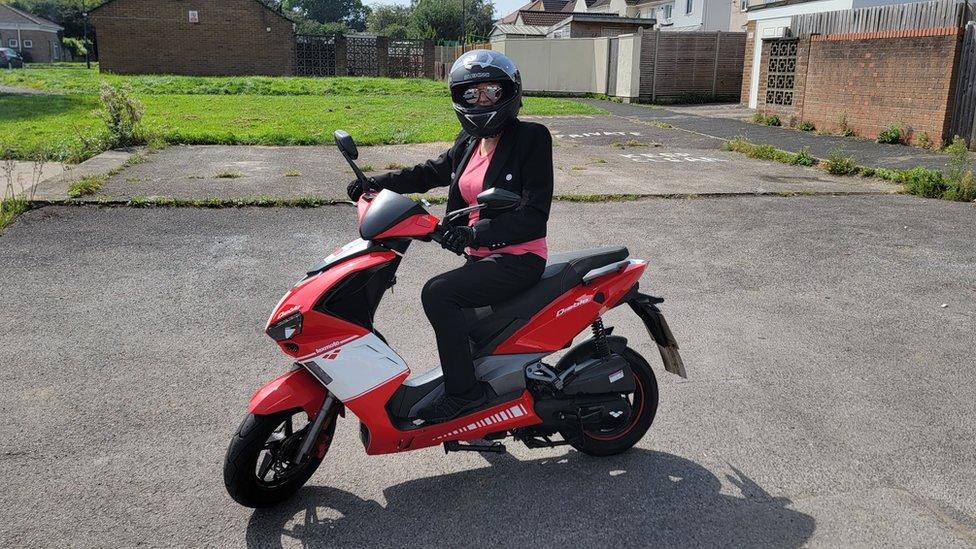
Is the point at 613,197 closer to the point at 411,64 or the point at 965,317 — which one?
the point at 965,317

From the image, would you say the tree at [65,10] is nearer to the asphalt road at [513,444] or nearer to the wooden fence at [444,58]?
the wooden fence at [444,58]

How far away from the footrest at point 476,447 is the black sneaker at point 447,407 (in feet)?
0.51

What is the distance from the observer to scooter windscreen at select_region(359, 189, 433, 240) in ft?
10.8

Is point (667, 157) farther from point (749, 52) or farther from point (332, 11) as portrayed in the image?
point (332, 11)

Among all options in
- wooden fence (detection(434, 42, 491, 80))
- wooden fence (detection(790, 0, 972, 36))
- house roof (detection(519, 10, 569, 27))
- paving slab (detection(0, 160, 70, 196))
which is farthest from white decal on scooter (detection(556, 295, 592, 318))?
house roof (detection(519, 10, 569, 27))

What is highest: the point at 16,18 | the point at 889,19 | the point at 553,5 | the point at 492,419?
the point at 553,5

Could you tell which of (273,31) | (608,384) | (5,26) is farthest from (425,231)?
(5,26)

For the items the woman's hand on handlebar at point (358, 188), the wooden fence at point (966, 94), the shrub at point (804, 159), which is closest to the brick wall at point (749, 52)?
the wooden fence at point (966, 94)

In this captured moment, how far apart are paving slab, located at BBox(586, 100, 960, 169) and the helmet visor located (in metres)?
10.9

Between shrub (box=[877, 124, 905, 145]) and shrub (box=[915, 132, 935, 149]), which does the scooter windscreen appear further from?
Result: shrub (box=[877, 124, 905, 145])

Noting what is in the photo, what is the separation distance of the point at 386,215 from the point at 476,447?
3.86 feet

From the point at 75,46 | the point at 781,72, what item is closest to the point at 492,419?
the point at 781,72

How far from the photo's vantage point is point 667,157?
14.0 m

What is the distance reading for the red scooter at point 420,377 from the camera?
11.0ft
